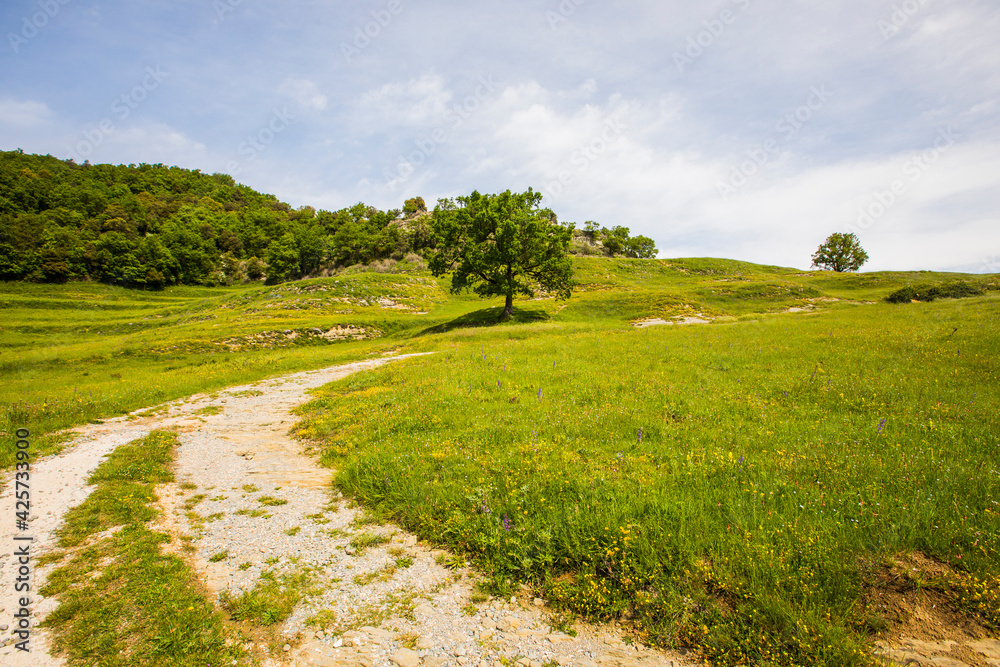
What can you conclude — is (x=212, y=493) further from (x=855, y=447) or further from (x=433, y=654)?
(x=855, y=447)

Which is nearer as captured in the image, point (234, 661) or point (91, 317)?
point (234, 661)

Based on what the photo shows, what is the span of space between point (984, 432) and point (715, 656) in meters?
8.71

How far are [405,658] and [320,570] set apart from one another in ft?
7.86

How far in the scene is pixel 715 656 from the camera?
4.29m

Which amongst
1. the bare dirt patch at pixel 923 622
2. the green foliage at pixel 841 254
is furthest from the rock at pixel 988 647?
the green foliage at pixel 841 254

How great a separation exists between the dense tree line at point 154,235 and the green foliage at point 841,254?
113 meters

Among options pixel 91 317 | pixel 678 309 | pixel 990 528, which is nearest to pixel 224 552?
pixel 990 528

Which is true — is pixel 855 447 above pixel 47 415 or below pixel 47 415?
above

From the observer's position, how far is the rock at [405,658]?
4312mm

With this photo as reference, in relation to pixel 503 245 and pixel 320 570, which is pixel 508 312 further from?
pixel 320 570

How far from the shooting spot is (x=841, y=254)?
108 metres

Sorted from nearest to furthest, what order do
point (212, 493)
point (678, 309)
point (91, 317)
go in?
point (212, 493) → point (678, 309) → point (91, 317)

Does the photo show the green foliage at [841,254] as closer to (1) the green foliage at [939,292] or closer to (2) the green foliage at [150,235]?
(1) the green foliage at [939,292]

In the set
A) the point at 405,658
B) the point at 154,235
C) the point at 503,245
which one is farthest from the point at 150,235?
the point at 405,658
